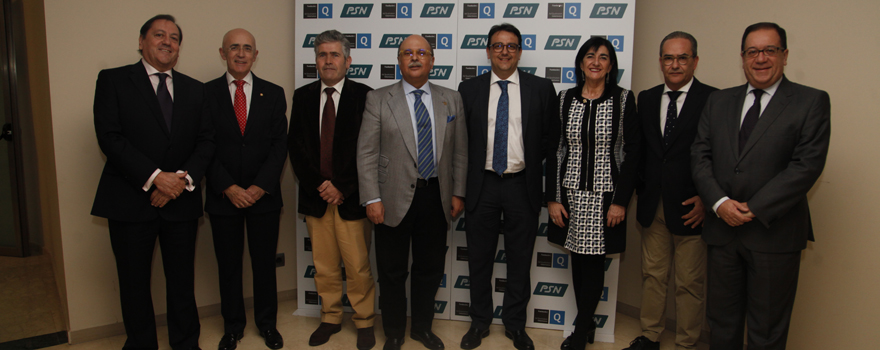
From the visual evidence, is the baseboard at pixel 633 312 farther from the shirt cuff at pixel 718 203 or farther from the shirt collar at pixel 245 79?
the shirt collar at pixel 245 79

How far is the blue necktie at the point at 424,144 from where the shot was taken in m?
2.59

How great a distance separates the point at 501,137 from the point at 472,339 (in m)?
1.29

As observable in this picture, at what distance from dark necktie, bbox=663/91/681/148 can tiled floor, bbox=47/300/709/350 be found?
1.41 meters

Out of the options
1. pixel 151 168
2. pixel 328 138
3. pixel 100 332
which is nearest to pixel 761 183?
pixel 328 138

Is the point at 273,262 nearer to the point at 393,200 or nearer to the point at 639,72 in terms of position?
the point at 393,200

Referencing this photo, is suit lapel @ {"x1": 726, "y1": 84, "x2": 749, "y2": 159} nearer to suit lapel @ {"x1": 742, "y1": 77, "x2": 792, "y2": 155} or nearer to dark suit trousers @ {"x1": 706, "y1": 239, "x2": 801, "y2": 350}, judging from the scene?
suit lapel @ {"x1": 742, "y1": 77, "x2": 792, "y2": 155}

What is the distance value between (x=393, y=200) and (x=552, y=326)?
5.13 ft

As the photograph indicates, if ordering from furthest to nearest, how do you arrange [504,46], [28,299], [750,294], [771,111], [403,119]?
[28,299] < [504,46] < [403,119] < [750,294] < [771,111]

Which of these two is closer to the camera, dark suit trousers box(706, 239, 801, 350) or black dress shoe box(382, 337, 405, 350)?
dark suit trousers box(706, 239, 801, 350)

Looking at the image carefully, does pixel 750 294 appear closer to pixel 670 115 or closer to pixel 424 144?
pixel 670 115

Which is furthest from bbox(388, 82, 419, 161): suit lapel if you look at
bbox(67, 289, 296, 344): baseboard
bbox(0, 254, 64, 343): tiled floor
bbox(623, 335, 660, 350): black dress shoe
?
bbox(0, 254, 64, 343): tiled floor

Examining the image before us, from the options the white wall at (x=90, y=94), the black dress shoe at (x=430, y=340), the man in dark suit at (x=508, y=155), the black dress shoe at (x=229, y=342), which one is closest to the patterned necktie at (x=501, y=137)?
the man in dark suit at (x=508, y=155)

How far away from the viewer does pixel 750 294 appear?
→ 2.21 m

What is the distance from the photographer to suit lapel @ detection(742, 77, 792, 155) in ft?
6.87
